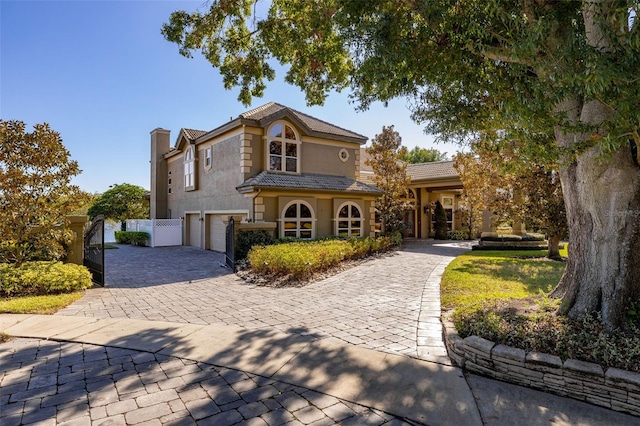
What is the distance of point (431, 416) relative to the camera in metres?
3.23

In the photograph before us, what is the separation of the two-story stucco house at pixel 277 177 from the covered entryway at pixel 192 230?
6 cm

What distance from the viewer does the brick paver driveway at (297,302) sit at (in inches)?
219

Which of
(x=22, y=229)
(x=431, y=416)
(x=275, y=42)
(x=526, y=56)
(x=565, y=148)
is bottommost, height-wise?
(x=431, y=416)

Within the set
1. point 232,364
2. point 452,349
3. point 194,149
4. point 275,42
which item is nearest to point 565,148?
point 452,349

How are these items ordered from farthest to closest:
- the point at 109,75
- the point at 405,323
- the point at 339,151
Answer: the point at 339,151, the point at 109,75, the point at 405,323

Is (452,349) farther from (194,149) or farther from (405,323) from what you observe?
(194,149)

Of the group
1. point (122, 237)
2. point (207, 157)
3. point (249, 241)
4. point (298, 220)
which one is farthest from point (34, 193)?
point (122, 237)

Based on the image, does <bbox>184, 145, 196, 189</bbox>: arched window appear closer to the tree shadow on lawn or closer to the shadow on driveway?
the shadow on driveway

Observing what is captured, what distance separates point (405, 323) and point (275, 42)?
7942mm

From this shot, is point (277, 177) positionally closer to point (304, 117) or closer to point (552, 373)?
point (304, 117)

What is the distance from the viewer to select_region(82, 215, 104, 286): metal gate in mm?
9388

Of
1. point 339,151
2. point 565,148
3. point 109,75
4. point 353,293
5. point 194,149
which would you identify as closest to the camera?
point 565,148

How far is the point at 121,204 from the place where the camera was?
26.7m

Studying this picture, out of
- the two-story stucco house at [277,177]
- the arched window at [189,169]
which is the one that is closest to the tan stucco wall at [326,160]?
the two-story stucco house at [277,177]
